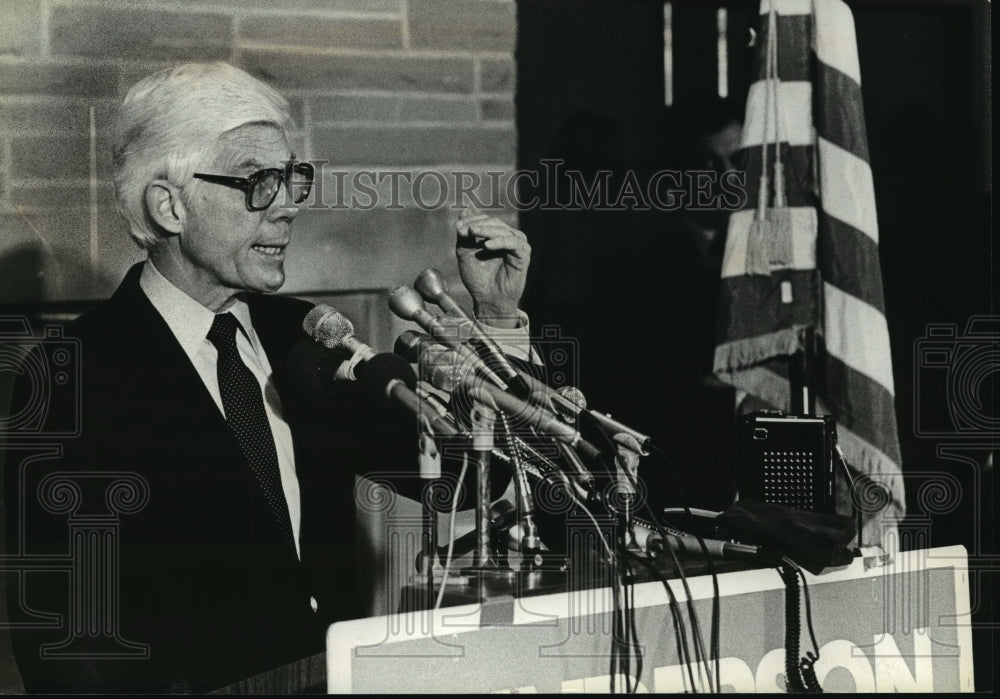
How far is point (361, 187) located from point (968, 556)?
1906mm

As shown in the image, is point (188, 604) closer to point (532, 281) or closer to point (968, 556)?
point (532, 281)

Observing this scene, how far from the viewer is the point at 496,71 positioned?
10.1 feet

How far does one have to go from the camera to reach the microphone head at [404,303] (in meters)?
3.01

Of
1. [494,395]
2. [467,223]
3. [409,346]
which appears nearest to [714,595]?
[494,395]

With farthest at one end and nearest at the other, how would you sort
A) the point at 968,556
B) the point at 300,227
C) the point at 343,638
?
the point at 968,556, the point at 300,227, the point at 343,638

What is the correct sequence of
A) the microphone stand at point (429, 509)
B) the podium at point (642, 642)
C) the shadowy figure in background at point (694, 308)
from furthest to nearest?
the shadowy figure in background at point (694, 308)
the microphone stand at point (429, 509)
the podium at point (642, 642)

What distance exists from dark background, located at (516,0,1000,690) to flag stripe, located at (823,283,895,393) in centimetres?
7

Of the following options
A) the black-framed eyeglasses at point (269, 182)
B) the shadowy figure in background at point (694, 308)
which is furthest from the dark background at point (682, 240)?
the black-framed eyeglasses at point (269, 182)

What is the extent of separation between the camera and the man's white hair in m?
2.92

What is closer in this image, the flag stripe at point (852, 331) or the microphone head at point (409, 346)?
the microphone head at point (409, 346)

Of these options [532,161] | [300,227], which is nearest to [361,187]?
[300,227]

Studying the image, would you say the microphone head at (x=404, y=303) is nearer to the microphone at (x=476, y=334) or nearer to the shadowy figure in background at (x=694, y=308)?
the microphone at (x=476, y=334)

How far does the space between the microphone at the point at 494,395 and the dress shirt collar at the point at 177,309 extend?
57 centimetres

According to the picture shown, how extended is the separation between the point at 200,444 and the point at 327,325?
43cm
